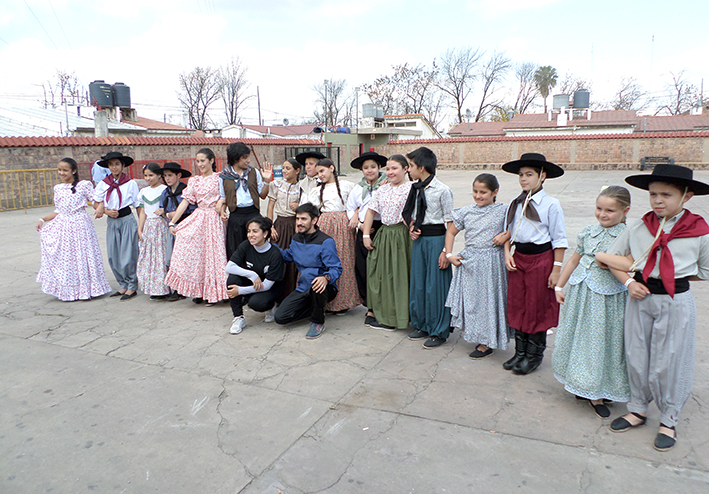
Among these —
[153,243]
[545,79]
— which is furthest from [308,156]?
[545,79]

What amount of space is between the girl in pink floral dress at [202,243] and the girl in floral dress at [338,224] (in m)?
1.11

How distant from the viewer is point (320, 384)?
3602 mm

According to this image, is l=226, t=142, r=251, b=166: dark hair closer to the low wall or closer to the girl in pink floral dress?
the girl in pink floral dress

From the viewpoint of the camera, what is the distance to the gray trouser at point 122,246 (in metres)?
5.79

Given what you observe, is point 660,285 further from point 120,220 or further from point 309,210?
point 120,220

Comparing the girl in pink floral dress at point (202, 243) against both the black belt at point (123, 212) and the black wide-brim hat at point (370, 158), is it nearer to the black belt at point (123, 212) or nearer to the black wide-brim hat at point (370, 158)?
the black belt at point (123, 212)

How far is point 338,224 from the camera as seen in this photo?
4.98 metres

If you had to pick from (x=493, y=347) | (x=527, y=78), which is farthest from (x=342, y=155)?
(x=527, y=78)

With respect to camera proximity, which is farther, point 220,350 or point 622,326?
point 220,350

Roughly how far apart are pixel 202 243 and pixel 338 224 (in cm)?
154

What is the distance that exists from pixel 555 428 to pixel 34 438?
312cm

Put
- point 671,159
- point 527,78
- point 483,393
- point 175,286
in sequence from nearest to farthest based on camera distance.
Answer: point 483,393
point 175,286
point 671,159
point 527,78

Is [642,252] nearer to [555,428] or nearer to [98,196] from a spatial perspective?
[555,428]

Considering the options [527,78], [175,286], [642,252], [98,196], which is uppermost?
[527,78]
